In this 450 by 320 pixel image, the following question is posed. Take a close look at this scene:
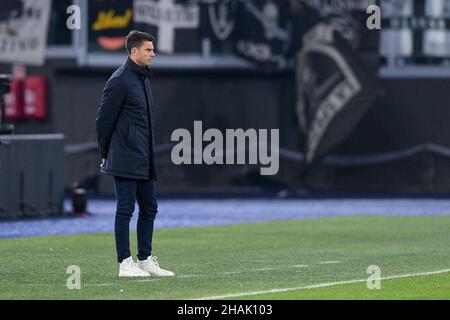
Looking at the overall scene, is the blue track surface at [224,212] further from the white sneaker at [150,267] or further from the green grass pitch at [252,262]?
the white sneaker at [150,267]

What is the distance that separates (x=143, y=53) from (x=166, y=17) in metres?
23.9

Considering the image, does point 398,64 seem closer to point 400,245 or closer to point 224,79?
point 224,79

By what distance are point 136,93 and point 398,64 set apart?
2499cm

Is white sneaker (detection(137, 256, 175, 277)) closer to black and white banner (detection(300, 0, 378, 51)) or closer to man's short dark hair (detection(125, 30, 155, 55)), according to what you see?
man's short dark hair (detection(125, 30, 155, 55))

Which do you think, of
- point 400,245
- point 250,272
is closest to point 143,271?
point 250,272

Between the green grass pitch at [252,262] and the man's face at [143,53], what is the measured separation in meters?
2.10

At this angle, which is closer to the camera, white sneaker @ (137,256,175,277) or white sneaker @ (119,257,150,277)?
white sneaker @ (119,257,150,277)

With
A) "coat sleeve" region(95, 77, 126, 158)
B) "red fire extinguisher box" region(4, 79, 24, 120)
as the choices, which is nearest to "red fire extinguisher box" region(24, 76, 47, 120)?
"red fire extinguisher box" region(4, 79, 24, 120)

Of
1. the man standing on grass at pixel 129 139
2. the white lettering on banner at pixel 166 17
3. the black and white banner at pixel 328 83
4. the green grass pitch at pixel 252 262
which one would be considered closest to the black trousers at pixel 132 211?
the man standing on grass at pixel 129 139

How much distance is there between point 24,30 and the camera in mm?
38781

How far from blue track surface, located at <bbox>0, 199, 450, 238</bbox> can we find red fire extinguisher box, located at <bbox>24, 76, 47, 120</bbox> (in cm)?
475

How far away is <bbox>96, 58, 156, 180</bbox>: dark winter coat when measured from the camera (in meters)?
14.4

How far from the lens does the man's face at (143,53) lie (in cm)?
1450

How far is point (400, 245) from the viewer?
20.2 metres
